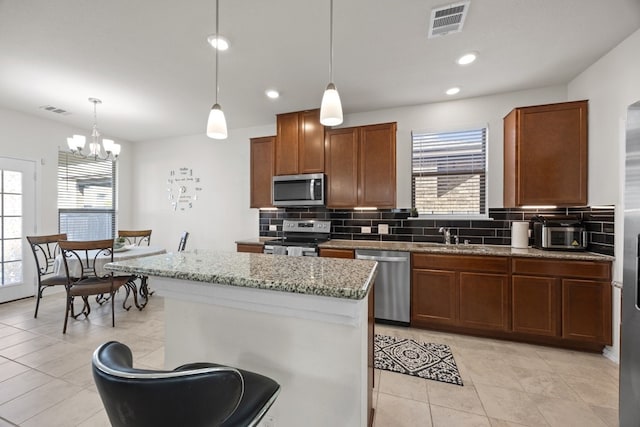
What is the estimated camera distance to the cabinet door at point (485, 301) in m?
2.69

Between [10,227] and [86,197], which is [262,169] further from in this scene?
[10,227]

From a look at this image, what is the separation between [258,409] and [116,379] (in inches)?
17.3

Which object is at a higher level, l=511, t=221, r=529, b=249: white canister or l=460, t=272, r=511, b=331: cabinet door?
l=511, t=221, r=529, b=249: white canister

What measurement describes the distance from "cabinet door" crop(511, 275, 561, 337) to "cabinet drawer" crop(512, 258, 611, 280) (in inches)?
2.6

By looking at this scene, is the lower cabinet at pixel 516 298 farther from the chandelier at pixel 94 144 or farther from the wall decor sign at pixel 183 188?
the wall decor sign at pixel 183 188

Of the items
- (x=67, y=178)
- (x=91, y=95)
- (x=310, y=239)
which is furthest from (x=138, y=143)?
(x=310, y=239)

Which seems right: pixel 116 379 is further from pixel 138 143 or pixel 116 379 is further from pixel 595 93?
pixel 138 143

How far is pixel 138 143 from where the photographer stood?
17.9 ft

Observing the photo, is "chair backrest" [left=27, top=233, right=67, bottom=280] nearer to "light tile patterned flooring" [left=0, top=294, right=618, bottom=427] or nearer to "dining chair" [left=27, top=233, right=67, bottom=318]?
"dining chair" [left=27, top=233, right=67, bottom=318]

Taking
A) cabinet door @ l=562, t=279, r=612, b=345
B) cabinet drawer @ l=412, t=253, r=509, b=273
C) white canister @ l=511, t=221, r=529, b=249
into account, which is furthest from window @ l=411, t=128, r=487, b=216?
cabinet door @ l=562, t=279, r=612, b=345

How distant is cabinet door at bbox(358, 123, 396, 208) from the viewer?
3.36 m

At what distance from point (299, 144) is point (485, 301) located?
2.87 meters

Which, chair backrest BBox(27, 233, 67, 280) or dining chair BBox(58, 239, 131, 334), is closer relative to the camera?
dining chair BBox(58, 239, 131, 334)

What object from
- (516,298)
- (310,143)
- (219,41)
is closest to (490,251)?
(516,298)
